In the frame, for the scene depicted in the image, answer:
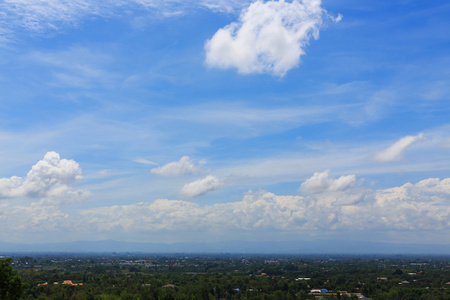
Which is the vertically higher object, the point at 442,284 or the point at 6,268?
the point at 6,268

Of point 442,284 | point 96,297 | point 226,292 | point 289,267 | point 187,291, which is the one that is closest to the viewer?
point 96,297

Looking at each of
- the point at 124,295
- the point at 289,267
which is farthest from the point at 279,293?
the point at 289,267

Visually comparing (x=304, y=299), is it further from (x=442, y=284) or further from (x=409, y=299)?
(x=442, y=284)

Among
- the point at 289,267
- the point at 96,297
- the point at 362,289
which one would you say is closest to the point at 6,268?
the point at 96,297

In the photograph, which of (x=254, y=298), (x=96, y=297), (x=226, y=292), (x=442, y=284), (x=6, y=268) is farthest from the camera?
(x=442, y=284)

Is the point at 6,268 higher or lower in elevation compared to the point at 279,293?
higher

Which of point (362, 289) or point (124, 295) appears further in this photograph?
point (362, 289)

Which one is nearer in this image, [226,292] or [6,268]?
[6,268]

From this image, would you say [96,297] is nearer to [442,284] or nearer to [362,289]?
[362,289]

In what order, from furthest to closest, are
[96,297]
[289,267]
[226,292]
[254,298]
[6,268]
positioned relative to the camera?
[289,267], [226,292], [254,298], [96,297], [6,268]
